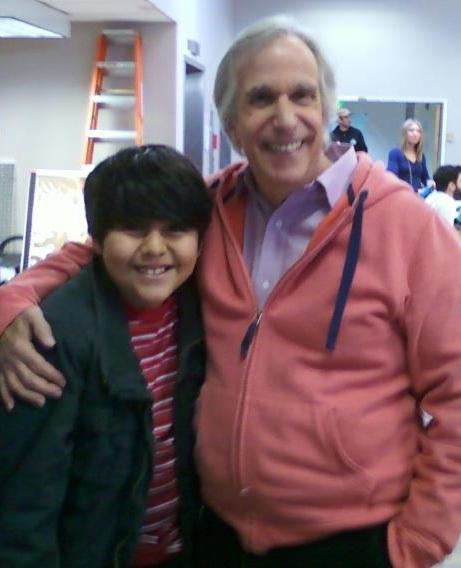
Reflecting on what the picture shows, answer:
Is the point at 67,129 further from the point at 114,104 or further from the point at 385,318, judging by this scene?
the point at 385,318

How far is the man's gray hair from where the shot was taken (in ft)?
4.28

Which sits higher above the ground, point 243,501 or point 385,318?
point 385,318

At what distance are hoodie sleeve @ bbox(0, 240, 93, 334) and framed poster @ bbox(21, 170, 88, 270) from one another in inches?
86.1

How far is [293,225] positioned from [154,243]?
0.25 metres

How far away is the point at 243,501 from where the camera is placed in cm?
127

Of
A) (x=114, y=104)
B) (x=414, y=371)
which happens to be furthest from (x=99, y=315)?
(x=114, y=104)

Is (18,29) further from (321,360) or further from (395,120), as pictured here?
(395,120)

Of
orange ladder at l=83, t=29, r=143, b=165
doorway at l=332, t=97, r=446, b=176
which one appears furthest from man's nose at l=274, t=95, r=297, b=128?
doorway at l=332, t=97, r=446, b=176

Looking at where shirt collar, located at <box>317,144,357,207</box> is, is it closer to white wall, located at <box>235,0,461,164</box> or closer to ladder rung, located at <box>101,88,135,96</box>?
ladder rung, located at <box>101,88,135,96</box>

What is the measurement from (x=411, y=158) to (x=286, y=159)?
7174mm

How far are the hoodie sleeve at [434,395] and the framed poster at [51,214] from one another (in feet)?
8.23

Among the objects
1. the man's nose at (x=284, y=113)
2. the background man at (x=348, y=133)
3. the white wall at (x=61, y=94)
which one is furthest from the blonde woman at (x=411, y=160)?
the man's nose at (x=284, y=113)

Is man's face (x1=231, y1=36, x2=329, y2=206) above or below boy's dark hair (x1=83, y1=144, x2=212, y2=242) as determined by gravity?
above

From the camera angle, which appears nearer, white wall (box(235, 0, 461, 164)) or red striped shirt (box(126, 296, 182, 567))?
red striped shirt (box(126, 296, 182, 567))
